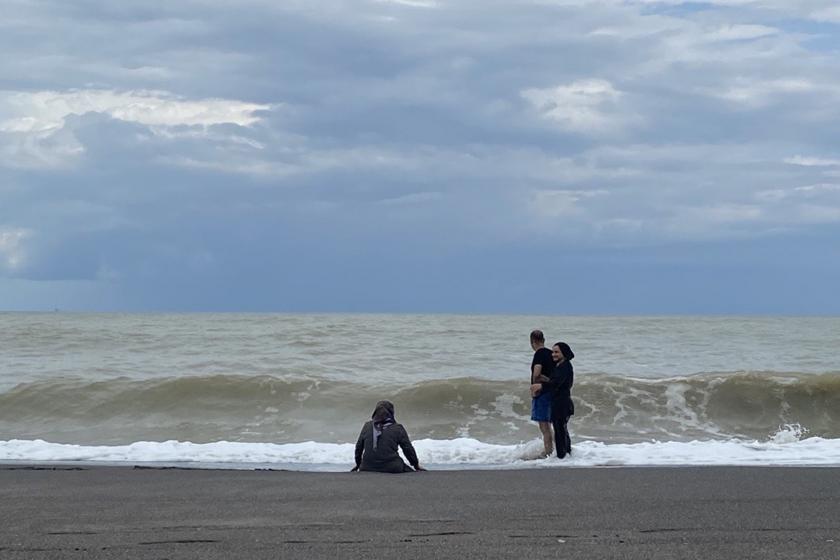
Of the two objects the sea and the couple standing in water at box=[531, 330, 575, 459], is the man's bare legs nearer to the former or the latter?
the couple standing in water at box=[531, 330, 575, 459]

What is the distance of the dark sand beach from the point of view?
6297mm

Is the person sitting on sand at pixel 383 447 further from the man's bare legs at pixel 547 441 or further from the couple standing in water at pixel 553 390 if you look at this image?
the man's bare legs at pixel 547 441

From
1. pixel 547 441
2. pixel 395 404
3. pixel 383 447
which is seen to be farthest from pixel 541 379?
pixel 395 404

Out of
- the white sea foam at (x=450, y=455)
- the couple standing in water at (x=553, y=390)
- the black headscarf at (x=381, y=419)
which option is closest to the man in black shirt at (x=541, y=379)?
the couple standing in water at (x=553, y=390)

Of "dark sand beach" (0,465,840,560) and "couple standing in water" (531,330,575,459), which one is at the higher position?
"couple standing in water" (531,330,575,459)

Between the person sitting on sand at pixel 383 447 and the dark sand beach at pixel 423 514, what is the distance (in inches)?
17.3

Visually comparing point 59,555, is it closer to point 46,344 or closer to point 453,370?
point 453,370

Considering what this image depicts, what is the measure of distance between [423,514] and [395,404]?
1305 centimetres


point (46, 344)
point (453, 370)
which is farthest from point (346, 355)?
point (46, 344)

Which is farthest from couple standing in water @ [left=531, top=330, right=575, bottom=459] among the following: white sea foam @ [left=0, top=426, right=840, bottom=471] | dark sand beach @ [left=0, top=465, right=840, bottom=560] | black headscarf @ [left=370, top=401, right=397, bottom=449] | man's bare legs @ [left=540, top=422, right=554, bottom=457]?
black headscarf @ [left=370, top=401, right=397, bottom=449]

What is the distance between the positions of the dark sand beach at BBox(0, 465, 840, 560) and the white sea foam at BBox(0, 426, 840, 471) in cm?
199

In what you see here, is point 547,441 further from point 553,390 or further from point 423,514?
point 423,514

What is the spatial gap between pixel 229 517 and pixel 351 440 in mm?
9692

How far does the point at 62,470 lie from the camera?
11.5 meters
